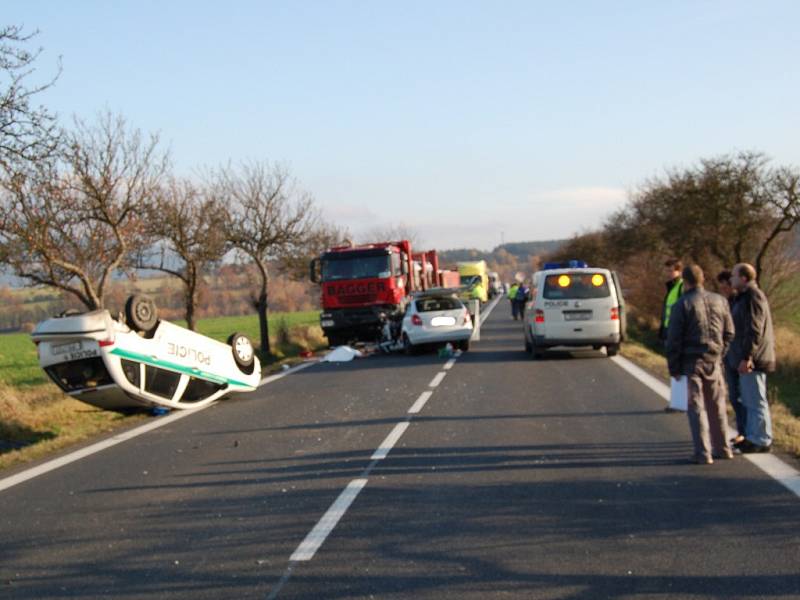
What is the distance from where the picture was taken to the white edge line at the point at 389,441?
9.52 m

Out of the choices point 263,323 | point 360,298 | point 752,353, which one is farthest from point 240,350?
point 263,323

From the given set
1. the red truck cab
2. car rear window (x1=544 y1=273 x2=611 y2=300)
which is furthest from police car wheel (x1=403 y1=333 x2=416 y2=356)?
car rear window (x1=544 y1=273 x2=611 y2=300)

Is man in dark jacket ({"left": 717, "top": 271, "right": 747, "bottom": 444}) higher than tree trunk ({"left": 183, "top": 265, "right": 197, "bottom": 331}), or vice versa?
tree trunk ({"left": 183, "top": 265, "right": 197, "bottom": 331})

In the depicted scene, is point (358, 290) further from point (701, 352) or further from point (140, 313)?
point (701, 352)

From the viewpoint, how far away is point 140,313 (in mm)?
12773

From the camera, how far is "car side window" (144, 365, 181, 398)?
12758mm

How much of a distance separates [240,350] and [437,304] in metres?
9.49

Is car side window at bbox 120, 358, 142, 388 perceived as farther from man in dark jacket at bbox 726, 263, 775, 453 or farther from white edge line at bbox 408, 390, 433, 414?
man in dark jacket at bbox 726, 263, 775, 453

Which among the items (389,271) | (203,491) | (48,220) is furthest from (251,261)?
(203,491)

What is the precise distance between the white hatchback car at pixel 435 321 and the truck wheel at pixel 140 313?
11.1 metres

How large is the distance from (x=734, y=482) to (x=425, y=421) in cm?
479

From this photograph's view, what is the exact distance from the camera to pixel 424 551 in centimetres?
595

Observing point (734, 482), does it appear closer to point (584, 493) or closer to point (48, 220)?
point (584, 493)

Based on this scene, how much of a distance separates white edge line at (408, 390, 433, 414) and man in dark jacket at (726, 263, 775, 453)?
4899mm
